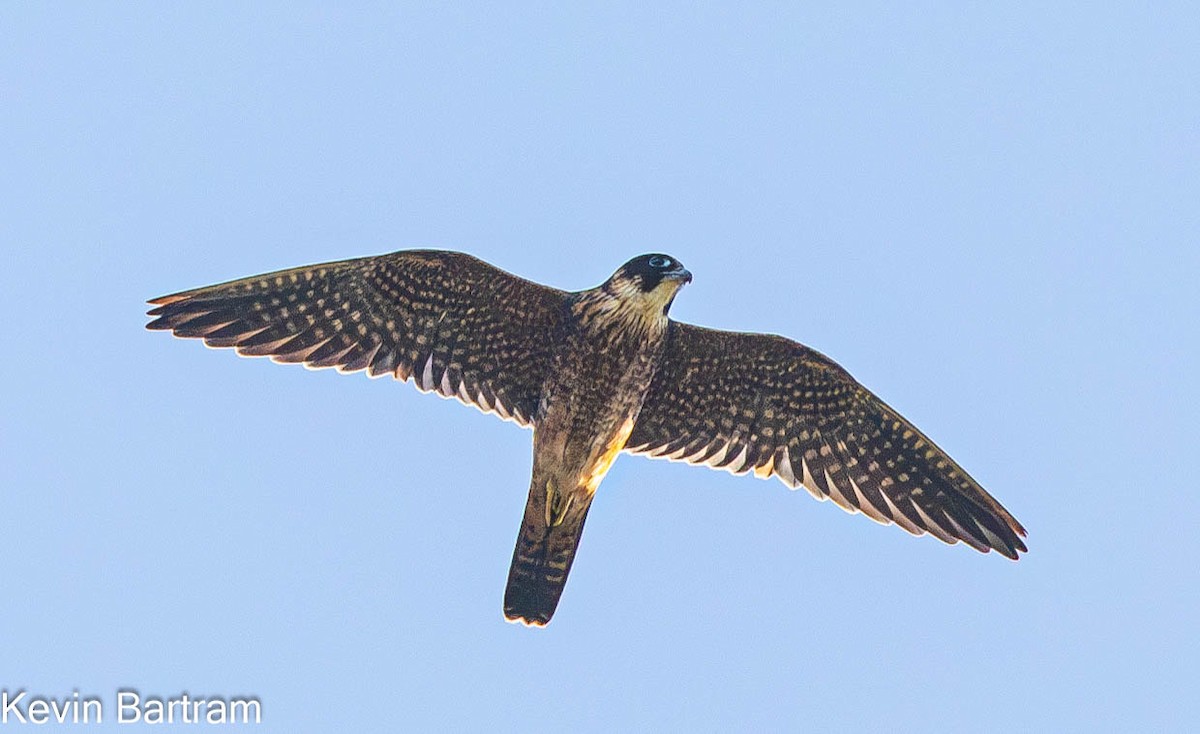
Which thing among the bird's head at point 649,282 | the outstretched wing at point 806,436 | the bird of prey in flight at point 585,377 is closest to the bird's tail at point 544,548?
the bird of prey in flight at point 585,377

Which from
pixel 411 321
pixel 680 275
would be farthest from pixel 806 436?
pixel 411 321

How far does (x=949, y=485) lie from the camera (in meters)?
10.3

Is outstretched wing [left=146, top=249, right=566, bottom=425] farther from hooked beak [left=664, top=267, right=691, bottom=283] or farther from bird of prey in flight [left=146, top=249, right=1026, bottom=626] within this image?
hooked beak [left=664, top=267, right=691, bottom=283]

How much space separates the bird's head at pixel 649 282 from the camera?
956cm

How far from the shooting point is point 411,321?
10.2 meters

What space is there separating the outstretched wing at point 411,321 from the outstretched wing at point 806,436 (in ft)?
3.21

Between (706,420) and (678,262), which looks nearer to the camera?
(678,262)

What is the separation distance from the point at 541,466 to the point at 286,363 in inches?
76.6

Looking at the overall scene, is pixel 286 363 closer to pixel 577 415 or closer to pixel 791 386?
pixel 577 415

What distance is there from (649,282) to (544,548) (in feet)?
6.52

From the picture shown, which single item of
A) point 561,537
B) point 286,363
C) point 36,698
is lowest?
point 36,698

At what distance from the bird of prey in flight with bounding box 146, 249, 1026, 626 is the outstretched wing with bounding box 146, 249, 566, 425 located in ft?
0.03

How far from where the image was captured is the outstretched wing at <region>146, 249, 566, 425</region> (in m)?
9.96

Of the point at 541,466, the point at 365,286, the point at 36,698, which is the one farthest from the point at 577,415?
the point at 36,698
